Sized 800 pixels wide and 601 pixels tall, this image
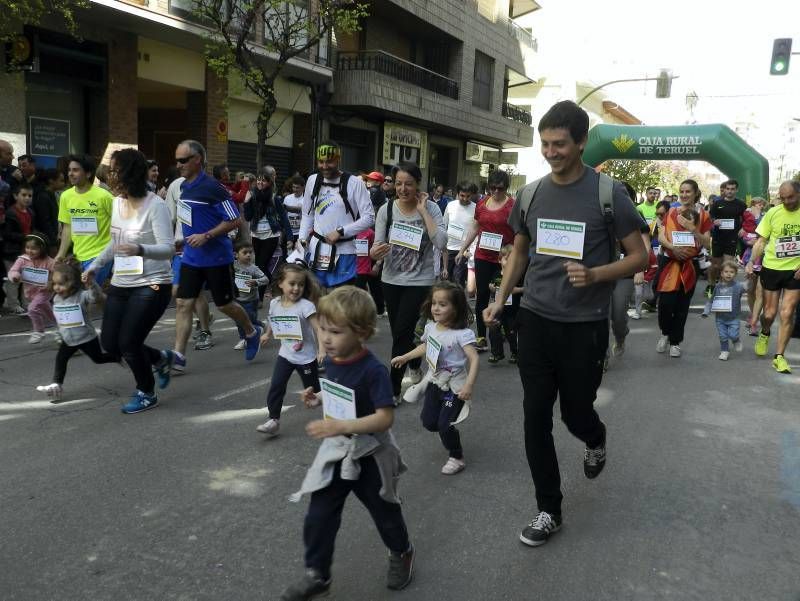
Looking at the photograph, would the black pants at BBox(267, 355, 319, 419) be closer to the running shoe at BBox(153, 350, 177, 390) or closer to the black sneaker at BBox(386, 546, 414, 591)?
the running shoe at BBox(153, 350, 177, 390)

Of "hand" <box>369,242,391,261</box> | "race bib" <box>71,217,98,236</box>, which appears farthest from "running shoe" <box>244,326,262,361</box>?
"hand" <box>369,242,391,261</box>

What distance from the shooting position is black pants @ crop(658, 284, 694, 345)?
8.00 m

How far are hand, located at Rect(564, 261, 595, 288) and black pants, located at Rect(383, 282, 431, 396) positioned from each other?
2419mm

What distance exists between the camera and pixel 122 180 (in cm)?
509

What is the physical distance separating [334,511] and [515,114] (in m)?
32.0

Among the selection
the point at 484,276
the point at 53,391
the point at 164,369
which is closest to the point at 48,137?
the point at 53,391

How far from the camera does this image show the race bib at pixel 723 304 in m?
8.17

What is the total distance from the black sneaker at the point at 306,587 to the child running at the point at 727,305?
6716 millimetres

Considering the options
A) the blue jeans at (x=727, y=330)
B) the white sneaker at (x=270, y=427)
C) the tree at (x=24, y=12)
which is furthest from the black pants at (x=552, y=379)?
the tree at (x=24, y=12)

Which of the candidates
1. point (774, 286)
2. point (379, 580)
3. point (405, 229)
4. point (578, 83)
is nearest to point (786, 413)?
point (774, 286)

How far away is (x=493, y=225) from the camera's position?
24.1 ft

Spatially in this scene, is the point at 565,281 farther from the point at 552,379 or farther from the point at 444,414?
the point at 444,414

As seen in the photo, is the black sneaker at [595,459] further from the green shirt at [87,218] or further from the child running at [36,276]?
the child running at [36,276]

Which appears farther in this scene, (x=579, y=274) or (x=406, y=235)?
(x=406, y=235)
